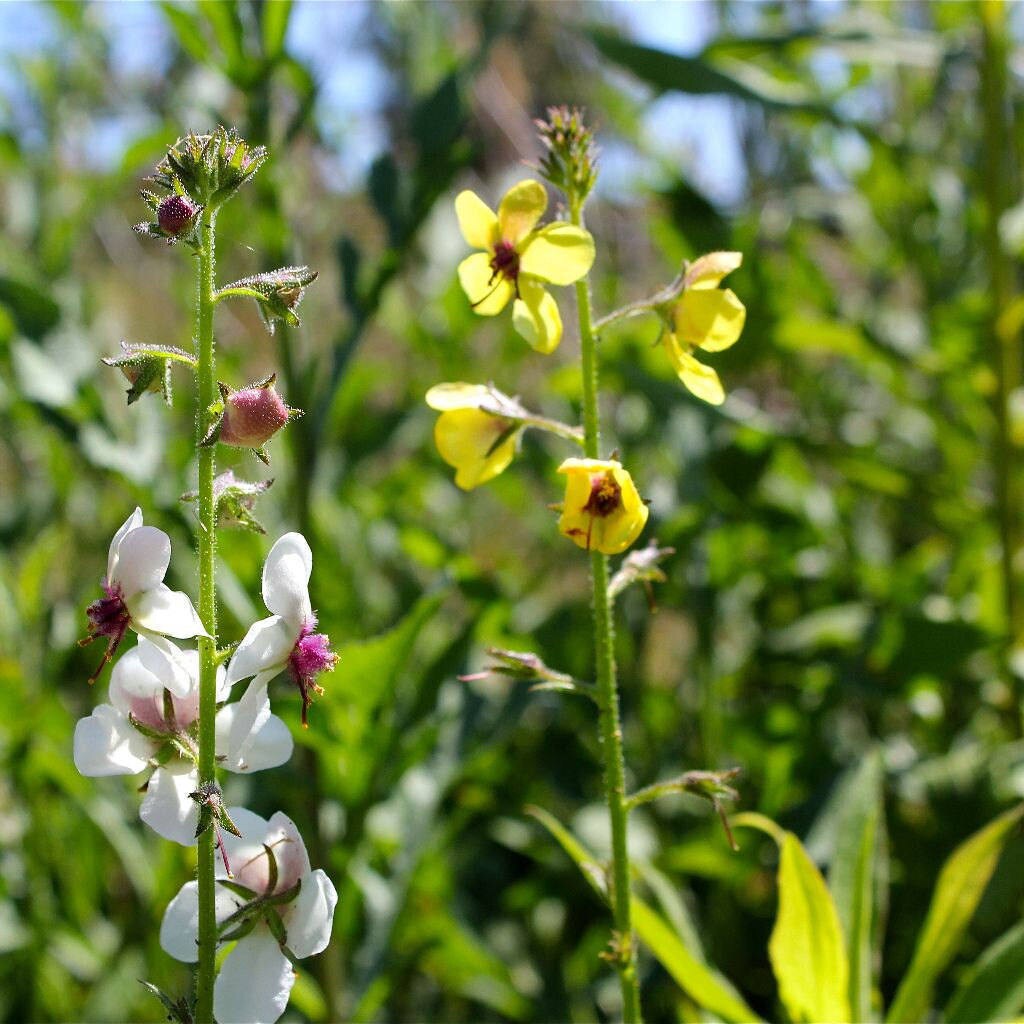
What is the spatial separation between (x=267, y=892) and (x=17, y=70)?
3.00m

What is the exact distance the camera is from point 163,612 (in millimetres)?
A: 790

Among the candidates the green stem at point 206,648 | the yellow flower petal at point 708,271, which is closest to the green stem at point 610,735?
the yellow flower petal at point 708,271

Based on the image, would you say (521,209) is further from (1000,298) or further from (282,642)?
(1000,298)

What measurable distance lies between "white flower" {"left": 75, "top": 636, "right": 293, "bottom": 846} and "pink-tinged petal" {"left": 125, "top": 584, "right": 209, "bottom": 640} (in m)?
0.03

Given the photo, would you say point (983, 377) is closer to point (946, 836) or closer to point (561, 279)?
point (946, 836)

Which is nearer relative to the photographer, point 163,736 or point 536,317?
point 163,736

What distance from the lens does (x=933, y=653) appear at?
1915 millimetres

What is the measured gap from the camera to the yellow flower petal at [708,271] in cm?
111

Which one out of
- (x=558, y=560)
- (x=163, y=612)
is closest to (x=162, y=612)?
(x=163, y=612)

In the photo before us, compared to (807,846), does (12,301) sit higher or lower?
higher

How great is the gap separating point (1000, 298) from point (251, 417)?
1.68 meters

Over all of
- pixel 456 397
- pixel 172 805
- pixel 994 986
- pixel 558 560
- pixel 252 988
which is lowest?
A: pixel 558 560

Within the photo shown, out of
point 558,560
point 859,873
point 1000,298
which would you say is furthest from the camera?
point 558,560

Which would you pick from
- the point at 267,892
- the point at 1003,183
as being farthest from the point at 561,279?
the point at 1003,183
